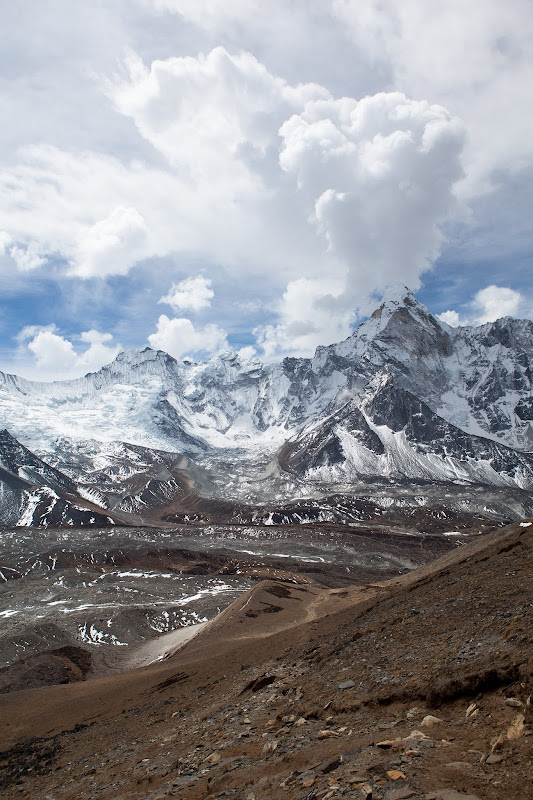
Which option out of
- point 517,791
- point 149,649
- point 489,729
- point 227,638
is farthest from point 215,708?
point 149,649

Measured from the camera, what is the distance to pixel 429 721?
11.0 m

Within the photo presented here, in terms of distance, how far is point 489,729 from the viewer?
32.1 ft

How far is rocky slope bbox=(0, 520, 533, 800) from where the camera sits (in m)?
9.10

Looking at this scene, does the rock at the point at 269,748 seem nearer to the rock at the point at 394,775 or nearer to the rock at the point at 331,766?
the rock at the point at 331,766

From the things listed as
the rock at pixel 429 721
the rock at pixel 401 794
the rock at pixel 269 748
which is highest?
the rock at pixel 401 794

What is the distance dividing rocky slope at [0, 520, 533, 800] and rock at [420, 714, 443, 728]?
0.12ft

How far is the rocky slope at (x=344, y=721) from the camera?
9.10m

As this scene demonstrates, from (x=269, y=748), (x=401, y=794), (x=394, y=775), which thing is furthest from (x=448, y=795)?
(x=269, y=748)

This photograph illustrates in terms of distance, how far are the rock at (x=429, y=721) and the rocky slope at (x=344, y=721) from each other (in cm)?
4

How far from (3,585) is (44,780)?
93.8 metres

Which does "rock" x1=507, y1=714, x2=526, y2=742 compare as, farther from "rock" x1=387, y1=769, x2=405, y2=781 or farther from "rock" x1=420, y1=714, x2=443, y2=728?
"rock" x1=387, y1=769, x2=405, y2=781

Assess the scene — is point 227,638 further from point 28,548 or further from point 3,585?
point 28,548

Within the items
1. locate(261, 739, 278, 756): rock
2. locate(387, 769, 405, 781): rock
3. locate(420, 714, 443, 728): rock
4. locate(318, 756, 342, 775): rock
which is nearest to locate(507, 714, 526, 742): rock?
locate(420, 714, 443, 728): rock

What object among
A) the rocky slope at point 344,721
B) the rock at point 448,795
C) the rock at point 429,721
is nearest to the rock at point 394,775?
the rocky slope at point 344,721
